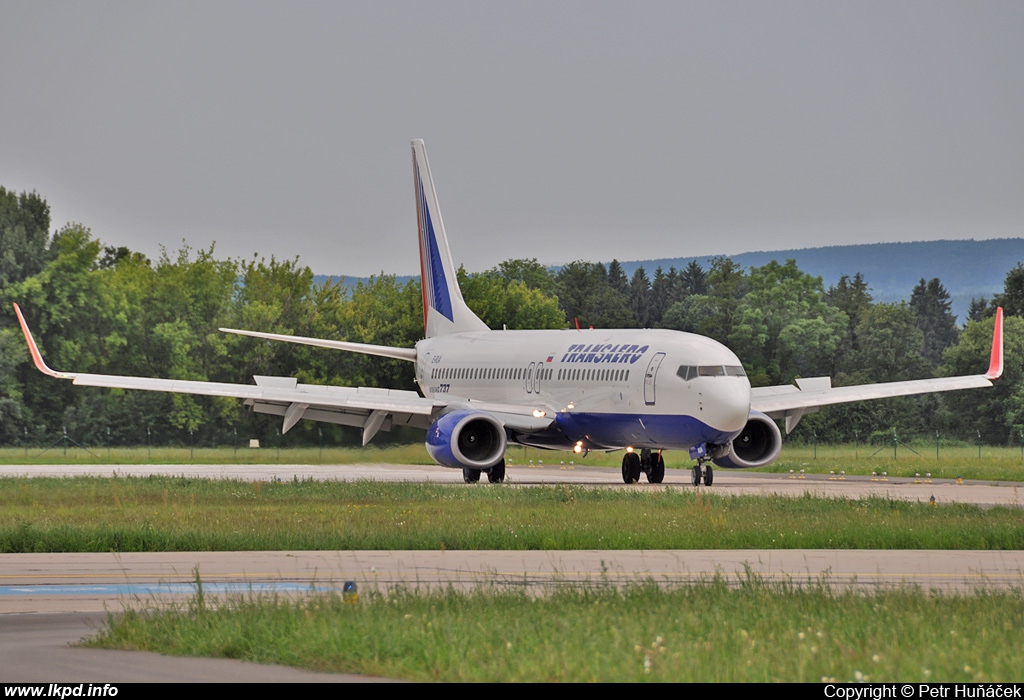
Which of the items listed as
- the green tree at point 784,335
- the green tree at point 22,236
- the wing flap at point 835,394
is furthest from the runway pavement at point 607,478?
the green tree at point 784,335

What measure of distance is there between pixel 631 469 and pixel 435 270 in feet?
45.9

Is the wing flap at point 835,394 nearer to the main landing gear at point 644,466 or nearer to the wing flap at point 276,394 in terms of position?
the main landing gear at point 644,466

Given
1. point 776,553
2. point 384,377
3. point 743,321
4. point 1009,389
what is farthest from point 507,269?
point 776,553

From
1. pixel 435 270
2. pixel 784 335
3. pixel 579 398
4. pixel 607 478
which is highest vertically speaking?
pixel 435 270

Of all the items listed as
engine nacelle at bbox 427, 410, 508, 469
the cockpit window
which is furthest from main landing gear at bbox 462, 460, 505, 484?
the cockpit window

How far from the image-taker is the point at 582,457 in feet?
184

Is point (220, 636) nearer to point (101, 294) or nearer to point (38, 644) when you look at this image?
point (38, 644)

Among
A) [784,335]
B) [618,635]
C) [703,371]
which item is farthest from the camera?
[784,335]

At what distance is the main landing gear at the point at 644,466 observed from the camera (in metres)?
42.4

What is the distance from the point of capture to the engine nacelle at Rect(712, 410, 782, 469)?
4216 cm

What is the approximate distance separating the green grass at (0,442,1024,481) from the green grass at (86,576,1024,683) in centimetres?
3038

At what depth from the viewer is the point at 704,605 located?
49.9 ft

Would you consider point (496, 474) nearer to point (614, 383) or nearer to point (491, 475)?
point (491, 475)

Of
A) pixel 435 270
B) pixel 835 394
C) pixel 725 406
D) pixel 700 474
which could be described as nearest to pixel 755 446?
pixel 835 394
